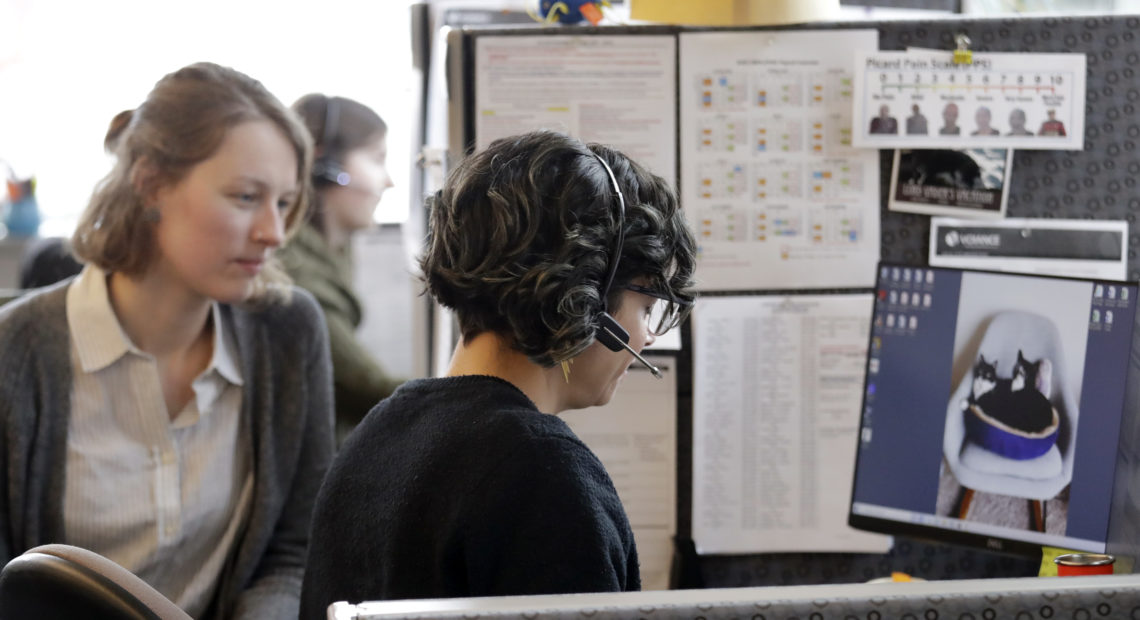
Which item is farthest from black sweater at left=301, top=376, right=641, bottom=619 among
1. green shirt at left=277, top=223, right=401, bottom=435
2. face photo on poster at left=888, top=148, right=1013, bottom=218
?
green shirt at left=277, top=223, right=401, bottom=435

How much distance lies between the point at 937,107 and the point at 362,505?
2.71 feet

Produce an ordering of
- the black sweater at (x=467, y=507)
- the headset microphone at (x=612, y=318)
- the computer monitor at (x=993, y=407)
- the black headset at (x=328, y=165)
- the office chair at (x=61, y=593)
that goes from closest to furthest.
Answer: the office chair at (x=61, y=593) < the black sweater at (x=467, y=507) < the headset microphone at (x=612, y=318) < the computer monitor at (x=993, y=407) < the black headset at (x=328, y=165)

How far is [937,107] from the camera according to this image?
1.27 m

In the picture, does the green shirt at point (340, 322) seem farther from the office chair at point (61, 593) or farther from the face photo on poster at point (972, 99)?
the office chair at point (61, 593)

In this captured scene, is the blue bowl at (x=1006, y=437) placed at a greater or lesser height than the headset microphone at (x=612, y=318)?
Answer: lesser

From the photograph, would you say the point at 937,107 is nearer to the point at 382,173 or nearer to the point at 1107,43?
the point at 1107,43

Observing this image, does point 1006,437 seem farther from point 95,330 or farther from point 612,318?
point 95,330

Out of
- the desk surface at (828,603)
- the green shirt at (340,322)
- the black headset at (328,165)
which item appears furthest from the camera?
the black headset at (328,165)

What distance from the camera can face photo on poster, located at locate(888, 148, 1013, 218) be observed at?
127 cm

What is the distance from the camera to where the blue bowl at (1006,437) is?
3.47ft

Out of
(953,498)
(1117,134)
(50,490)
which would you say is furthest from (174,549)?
(1117,134)

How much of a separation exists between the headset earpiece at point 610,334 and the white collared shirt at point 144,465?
0.65m

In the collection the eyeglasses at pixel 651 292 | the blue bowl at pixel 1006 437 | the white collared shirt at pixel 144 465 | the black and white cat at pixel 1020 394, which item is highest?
the eyeglasses at pixel 651 292

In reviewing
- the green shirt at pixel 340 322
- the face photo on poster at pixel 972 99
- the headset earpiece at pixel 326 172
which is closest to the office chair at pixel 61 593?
the face photo on poster at pixel 972 99
